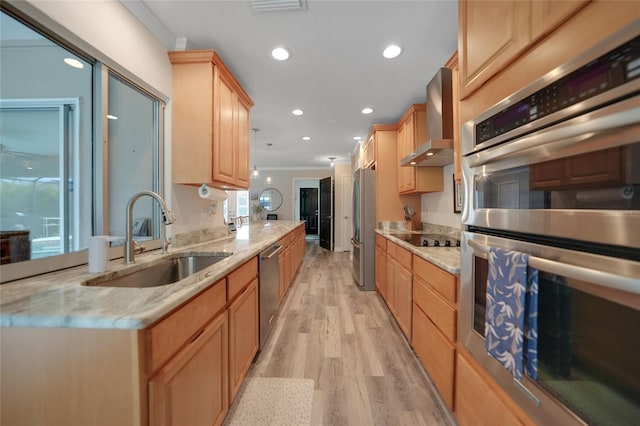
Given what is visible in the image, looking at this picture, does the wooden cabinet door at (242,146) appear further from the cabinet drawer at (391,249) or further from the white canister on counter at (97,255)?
the cabinet drawer at (391,249)

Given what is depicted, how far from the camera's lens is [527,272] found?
77 cm

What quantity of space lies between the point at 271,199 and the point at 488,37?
7.44m

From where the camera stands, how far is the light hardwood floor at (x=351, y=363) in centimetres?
147

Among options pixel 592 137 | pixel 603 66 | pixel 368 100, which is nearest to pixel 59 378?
pixel 592 137

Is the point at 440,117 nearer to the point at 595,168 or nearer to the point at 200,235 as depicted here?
the point at 595,168

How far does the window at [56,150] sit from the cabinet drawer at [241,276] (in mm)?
787

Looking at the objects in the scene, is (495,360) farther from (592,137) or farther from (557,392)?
(592,137)

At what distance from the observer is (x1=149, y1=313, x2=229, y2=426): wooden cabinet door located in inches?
30.8

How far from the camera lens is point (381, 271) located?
10.5 ft

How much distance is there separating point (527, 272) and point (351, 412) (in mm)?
1319

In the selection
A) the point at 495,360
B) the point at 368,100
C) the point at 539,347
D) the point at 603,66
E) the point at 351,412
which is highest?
the point at 368,100

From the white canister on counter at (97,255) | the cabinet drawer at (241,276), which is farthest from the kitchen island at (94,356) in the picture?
the cabinet drawer at (241,276)

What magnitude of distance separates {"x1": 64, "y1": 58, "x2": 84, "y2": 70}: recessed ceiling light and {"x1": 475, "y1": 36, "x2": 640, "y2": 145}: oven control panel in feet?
7.05

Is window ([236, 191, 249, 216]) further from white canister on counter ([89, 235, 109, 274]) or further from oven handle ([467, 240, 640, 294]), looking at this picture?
oven handle ([467, 240, 640, 294])
